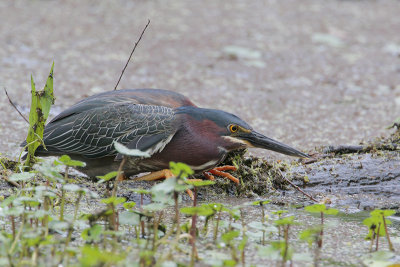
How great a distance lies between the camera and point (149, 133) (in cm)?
396

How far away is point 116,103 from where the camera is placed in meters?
4.22

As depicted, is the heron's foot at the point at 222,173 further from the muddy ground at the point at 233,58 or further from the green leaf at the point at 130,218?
the green leaf at the point at 130,218

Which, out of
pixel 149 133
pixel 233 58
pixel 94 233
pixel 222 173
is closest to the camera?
pixel 94 233

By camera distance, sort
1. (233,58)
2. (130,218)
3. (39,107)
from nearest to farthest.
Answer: (130,218) → (39,107) → (233,58)

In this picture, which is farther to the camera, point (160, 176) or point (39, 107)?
point (160, 176)

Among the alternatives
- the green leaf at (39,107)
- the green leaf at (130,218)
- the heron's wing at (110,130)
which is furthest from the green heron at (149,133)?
the green leaf at (130,218)

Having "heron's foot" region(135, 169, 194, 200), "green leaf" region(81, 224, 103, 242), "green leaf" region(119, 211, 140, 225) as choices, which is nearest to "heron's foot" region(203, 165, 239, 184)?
"heron's foot" region(135, 169, 194, 200)

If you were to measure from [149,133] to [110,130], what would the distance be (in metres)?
0.32

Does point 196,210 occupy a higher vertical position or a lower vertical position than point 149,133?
lower

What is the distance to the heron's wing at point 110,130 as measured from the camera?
3.94 metres

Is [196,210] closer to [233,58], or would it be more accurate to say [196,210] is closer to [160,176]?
[160,176]

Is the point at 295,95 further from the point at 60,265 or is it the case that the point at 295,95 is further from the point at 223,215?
the point at 60,265

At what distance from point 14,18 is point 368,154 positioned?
6270 millimetres

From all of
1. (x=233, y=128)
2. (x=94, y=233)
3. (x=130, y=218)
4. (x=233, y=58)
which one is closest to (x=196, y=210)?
(x=130, y=218)
